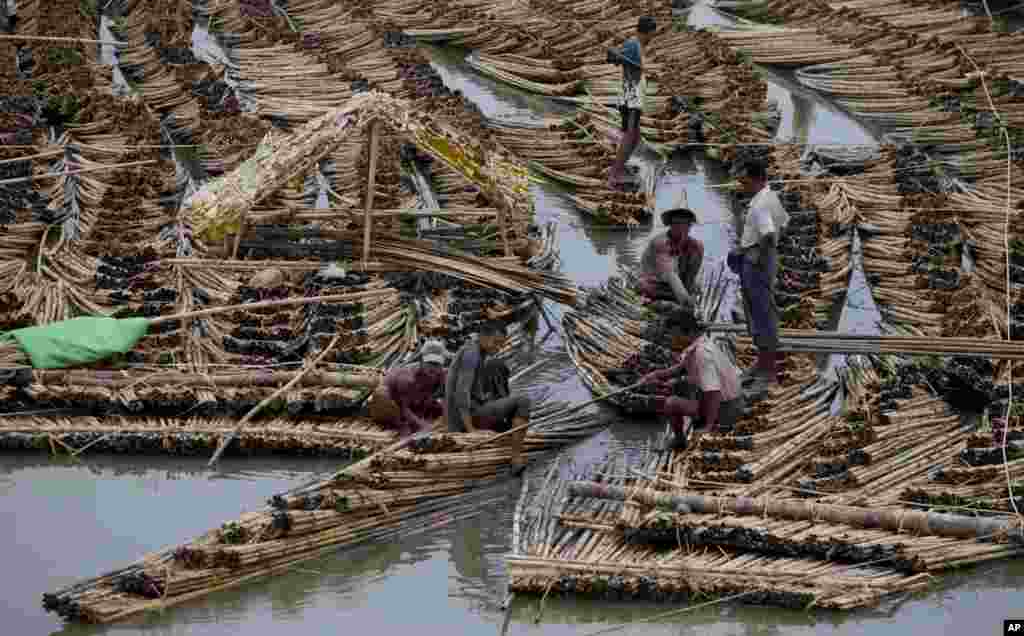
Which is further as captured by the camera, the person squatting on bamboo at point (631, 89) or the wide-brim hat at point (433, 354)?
the person squatting on bamboo at point (631, 89)

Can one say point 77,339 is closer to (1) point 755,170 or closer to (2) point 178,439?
(2) point 178,439

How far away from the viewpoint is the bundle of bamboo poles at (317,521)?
8305 mm

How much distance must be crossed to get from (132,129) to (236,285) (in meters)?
4.02

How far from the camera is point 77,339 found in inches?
418

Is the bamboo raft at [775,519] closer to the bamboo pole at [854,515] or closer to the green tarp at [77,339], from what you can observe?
the bamboo pole at [854,515]

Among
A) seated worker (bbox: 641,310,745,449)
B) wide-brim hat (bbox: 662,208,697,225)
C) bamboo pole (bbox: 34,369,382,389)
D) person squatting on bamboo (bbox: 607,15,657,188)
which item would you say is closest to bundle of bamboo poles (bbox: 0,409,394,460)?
bamboo pole (bbox: 34,369,382,389)

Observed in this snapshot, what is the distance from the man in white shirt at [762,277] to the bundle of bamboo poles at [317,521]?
1114mm

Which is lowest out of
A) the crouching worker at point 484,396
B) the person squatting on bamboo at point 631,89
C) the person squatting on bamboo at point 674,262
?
the crouching worker at point 484,396

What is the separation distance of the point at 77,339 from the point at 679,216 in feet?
11.0

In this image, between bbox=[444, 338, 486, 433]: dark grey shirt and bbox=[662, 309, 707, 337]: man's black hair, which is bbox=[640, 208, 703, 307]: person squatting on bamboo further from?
bbox=[444, 338, 486, 433]: dark grey shirt

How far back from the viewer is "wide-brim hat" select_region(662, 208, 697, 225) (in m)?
10.8

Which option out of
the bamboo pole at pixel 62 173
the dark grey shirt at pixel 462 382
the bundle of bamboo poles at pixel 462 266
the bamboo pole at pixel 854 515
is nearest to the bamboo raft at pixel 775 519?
the bamboo pole at pixel 854 515

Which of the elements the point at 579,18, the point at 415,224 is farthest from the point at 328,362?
the point at 579,18

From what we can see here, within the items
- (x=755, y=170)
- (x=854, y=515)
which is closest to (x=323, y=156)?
(x=755, y=170)
